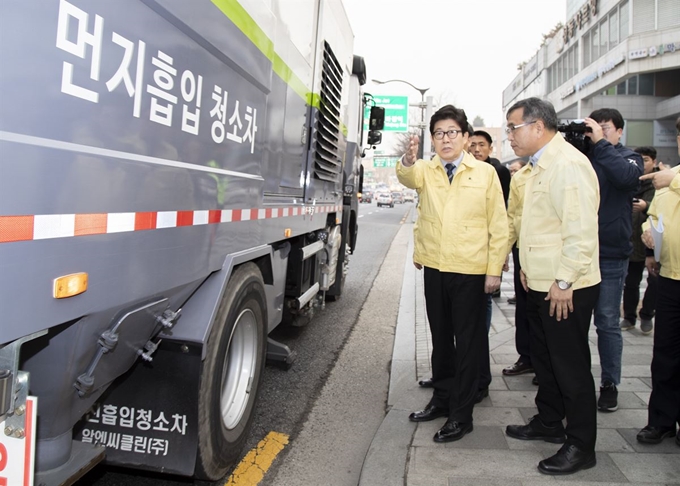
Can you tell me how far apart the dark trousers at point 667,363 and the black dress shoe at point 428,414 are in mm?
1231

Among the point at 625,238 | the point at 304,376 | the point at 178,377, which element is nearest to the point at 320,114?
the point at 304,376

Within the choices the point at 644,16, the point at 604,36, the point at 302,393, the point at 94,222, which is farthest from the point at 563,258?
the point at 604,36

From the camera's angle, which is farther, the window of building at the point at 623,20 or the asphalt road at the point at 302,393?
the window of building at the point at 623,20

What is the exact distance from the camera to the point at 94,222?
160cm

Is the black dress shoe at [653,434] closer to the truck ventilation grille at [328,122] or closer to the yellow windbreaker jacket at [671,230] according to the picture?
the yellow windbreaker jacket at [671,230]

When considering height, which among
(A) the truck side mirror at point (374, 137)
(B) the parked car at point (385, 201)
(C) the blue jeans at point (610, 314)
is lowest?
(C) the blue jeans at point (610, 314)

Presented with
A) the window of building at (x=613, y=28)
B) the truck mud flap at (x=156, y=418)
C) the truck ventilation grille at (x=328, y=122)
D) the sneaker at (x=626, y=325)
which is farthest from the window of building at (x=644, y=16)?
the truck mud flap at (x=156, y=418)

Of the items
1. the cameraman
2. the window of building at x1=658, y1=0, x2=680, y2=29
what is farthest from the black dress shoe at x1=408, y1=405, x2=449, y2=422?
the window of building at x1=658, y1=0, x2=680, y2=29

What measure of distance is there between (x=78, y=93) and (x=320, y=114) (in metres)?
3.29

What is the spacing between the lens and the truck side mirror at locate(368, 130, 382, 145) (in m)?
8.65

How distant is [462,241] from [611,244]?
1087 millimetres

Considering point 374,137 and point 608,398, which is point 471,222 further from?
point 374,137

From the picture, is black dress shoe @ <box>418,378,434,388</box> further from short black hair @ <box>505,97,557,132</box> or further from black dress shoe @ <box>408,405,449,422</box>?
short black hair @ <box>505,97,557,132</box>

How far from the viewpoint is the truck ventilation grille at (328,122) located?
476 cm
